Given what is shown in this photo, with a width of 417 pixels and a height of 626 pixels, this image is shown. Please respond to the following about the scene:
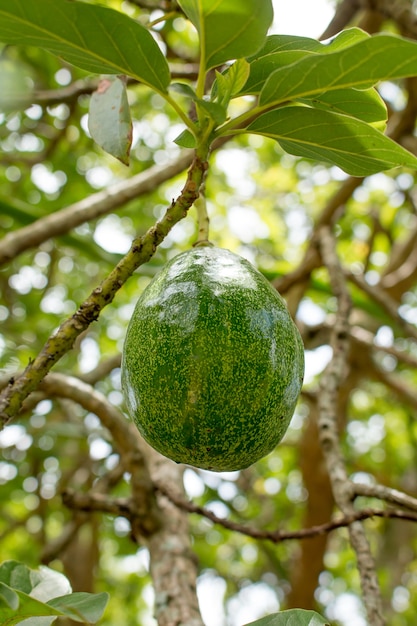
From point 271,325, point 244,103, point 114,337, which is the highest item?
point 271,325

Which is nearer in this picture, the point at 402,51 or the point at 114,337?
the point at 402,51

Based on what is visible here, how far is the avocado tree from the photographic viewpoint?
1.00m

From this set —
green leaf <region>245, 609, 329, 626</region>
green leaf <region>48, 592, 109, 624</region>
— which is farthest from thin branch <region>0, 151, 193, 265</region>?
green leaf <region>245, 609, 329, 626</region>

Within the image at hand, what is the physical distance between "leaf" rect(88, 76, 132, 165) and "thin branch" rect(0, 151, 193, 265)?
3.46 ft

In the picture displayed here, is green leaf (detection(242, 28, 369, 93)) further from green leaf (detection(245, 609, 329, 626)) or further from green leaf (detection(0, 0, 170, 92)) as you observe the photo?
green leaf (detection(245, 609, 329, 626))

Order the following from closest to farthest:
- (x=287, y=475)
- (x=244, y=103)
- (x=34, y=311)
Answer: (x=34, y=311), (x=244, y=103), (x=287, y=475)

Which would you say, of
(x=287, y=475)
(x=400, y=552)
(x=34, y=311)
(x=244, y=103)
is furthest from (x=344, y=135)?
(x=400, y=552)

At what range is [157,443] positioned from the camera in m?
1.05

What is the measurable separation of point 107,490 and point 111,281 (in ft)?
4.81

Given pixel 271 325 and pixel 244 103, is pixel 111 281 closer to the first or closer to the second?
pixel 271 325

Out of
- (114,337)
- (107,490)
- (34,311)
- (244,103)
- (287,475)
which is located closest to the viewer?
(107,490)

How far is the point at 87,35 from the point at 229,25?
20 centimetres

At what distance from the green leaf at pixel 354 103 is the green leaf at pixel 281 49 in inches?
2.8

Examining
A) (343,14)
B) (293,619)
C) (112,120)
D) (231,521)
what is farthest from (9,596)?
(343,14)
